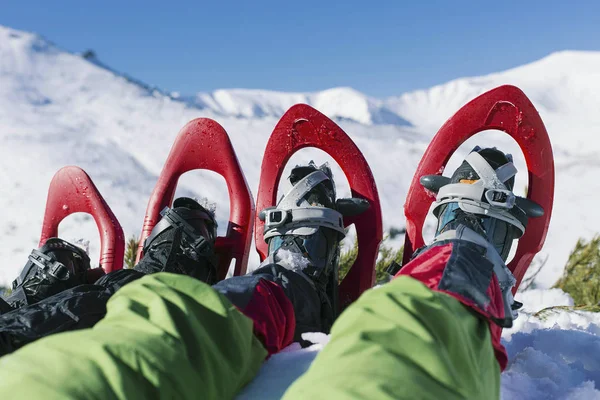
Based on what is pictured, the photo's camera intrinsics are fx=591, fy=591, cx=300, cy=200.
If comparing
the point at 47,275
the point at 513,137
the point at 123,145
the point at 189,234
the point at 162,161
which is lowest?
the point at 162,161

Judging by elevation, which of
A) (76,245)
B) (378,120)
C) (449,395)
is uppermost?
(449,395)

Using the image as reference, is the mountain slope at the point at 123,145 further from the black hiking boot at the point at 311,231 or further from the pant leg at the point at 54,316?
the pant leg at the point at 54,316

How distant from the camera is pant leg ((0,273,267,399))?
0.78m

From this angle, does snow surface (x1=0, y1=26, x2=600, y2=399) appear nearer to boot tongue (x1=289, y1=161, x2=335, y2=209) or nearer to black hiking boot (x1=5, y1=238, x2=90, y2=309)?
boot tongue (x1=289, y1=161, x2=335, y2=209)

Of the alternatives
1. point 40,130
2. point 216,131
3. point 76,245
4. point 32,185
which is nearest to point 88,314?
point 76,245

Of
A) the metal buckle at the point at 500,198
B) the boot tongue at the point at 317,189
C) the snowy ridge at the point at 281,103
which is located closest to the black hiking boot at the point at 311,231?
the boot tongue at the point at 317,189

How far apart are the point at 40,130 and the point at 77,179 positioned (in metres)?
10.4

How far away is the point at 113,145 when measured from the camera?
11.1m

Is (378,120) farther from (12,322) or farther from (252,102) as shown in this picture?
(12,322)

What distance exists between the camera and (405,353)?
801 mm

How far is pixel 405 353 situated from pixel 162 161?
10.2 meters

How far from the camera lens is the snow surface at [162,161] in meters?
1.37

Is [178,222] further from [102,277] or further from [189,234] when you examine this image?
[102,277]

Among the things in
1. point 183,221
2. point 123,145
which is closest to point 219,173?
point 183,221
